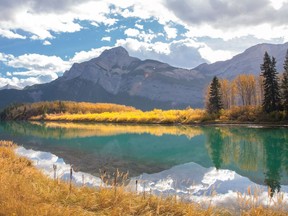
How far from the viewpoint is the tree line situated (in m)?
72.2

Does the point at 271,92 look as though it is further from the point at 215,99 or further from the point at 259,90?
the point at 259,90

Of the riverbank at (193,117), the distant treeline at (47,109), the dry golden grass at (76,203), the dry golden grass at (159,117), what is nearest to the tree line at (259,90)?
the riverbank at (193,117)

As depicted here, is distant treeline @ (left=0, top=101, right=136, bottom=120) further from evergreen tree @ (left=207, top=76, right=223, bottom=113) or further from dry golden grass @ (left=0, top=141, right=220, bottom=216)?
dry golden grass @ (left=0, top=141, right=220, bottom=216)

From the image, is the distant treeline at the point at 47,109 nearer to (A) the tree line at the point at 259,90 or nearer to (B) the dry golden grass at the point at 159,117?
(B) the dry golden grass at the point at 159,117

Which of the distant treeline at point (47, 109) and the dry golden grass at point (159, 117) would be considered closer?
the dry golden grass at point (159, 117)

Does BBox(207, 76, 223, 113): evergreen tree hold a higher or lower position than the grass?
higher

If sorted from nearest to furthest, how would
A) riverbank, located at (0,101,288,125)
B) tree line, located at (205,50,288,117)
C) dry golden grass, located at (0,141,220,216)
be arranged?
dry golden grass, located at (0,141,220,216)
tree line, located at (205,50,288,117)
riverbank, located at (0,101,288,125)

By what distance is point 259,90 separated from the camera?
102 m

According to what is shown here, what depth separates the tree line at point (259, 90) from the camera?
7219 centimetres

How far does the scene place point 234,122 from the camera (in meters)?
77.4

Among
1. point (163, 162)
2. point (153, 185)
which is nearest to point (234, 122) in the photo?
point (163, 162)

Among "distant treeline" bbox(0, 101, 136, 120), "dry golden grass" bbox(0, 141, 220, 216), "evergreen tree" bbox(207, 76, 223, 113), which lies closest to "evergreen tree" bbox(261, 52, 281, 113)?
"evergreen tree" bbox(207, 76, 223, 113)

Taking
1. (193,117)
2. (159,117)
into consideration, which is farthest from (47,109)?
(193,117)

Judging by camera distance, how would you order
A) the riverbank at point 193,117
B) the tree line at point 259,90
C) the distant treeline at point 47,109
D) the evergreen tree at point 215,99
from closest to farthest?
1. the tree line at point 259,90
2. the riverbank at point 193,117
3. the evergreen tree at point 215,99
4. the distant treeline at point 47,109
